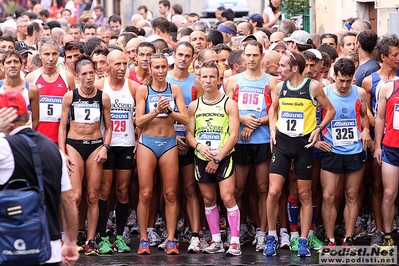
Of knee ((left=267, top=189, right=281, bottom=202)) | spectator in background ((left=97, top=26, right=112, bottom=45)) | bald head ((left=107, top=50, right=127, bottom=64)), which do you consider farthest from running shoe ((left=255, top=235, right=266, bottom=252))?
spectator in background ((left=97, top=26, right=112, bottom=45))

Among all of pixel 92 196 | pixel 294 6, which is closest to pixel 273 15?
pixel 294 6

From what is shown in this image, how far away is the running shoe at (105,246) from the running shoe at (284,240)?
1.92 metres

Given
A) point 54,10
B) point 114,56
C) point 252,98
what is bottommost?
point 252,98

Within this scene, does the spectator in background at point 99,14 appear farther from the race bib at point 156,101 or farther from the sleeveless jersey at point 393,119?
the sleeveless jersey at point 393,119

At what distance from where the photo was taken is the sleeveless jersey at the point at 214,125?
37.3ft

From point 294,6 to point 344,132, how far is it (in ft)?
38.5

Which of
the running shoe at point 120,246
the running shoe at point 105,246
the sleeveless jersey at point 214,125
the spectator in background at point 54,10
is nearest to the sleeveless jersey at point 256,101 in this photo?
the sleeveless jersey at point 214,125

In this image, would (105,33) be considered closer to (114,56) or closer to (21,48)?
(21,48)

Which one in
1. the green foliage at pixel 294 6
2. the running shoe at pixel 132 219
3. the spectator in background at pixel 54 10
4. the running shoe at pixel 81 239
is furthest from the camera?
the spectator in background at pixel 54 10

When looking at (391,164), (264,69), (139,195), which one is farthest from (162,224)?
(391,164)

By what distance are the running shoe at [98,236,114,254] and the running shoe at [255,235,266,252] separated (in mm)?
1632

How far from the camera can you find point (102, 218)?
11.7 metres

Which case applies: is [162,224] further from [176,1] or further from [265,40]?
[176,1]

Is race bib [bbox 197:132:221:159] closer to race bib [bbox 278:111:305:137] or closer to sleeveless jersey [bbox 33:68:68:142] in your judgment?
race bib [bbox 278:111:305:137]
